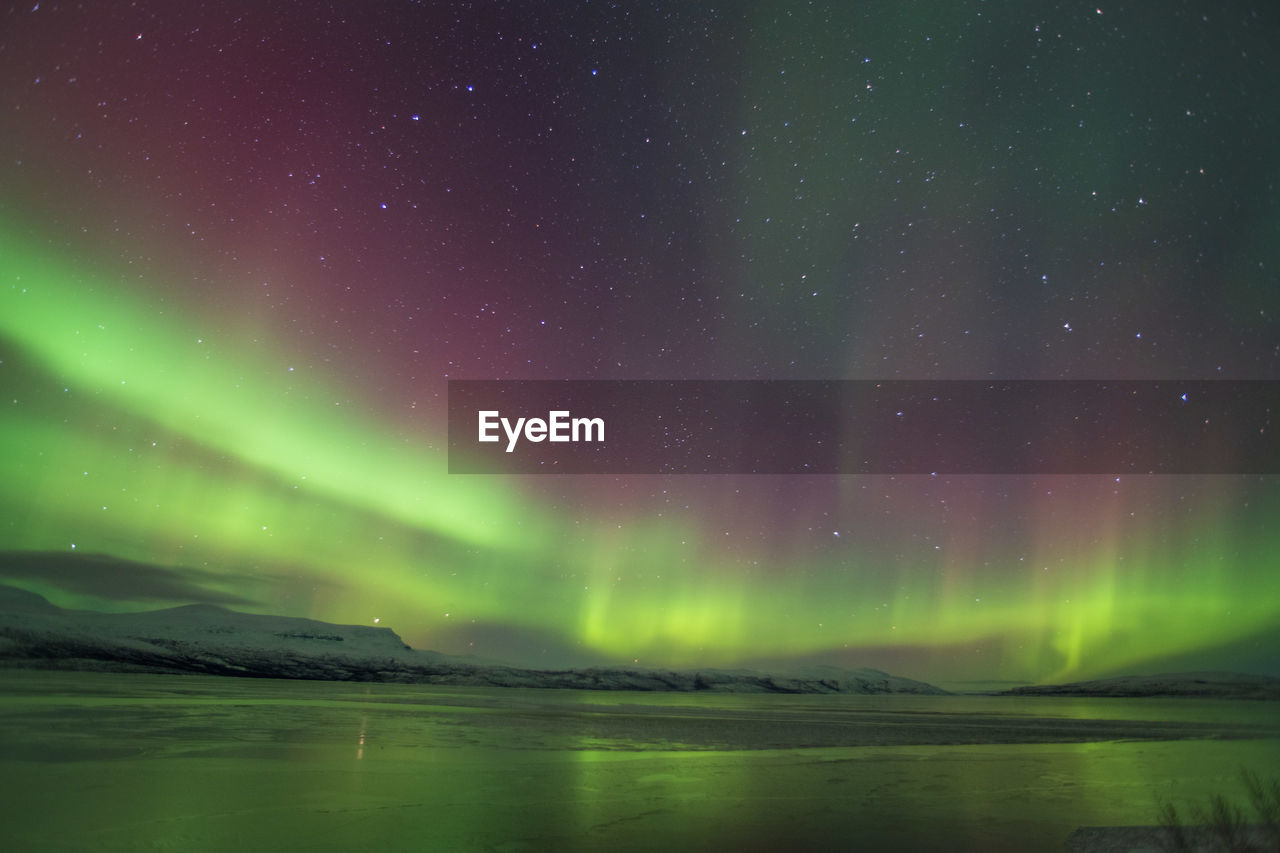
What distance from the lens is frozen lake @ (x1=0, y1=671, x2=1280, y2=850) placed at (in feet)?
28.7

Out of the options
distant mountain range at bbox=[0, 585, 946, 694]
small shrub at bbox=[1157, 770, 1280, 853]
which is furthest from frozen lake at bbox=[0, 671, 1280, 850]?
distant mountain range at bbox=[0, 585, 946, 694]

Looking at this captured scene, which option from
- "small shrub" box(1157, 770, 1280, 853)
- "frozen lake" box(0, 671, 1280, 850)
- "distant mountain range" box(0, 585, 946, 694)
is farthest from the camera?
"distant mountain range" box(0, 585, 946, 694)

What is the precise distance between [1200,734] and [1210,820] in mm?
24426

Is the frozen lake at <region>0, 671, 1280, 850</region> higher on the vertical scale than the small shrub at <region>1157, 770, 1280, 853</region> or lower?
lower

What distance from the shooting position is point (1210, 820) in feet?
29.5

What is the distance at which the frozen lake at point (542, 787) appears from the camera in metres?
8.74

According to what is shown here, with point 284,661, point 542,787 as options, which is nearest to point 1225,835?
point 542,787

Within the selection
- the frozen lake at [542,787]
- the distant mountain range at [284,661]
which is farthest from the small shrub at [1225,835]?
the distant mountain range at [284,661]

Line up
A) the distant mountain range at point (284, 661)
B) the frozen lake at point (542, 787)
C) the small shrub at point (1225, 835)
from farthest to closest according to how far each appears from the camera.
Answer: the distant mountain range at point (284, 661), the frozen lake at point (542, 787), the small shrub at point (1225, 835)

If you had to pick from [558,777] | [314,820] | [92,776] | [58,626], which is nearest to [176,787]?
[92,776]

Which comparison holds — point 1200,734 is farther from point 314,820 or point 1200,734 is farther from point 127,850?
point 127,850

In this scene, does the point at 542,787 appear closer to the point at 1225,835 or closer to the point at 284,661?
the point at 1225,835

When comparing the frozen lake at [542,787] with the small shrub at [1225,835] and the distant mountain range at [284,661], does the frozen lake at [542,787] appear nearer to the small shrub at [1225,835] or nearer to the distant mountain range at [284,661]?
the small shrub at [1225,835]

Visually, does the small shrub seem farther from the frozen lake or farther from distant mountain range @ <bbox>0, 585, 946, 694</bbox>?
distant mountain range @ <bbox>0, 585, 946, 694</bbox>
